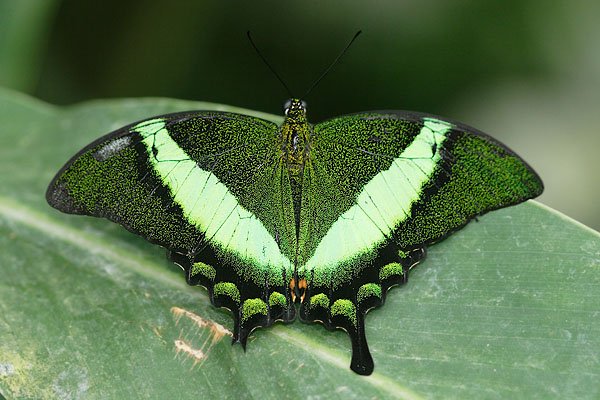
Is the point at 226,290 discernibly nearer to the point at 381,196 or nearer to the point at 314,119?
the point at 381,196

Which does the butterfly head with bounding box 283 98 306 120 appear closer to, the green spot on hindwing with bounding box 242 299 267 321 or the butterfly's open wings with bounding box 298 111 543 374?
the butterfly's open wings with bounding box 298 111 543 374

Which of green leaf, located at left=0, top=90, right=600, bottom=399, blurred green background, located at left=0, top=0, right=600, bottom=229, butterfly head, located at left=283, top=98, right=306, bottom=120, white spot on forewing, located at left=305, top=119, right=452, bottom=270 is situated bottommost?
green leaf, located at left=0, top=90, right=600, bottom=399

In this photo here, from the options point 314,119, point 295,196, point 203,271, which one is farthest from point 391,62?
point 203,271

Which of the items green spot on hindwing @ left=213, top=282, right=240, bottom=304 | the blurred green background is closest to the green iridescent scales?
green spot on hindwing @ left=213, top=282, right=240, bottom=304

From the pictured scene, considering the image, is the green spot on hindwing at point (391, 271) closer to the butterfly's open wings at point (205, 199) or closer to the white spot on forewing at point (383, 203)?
the white spot on forewing at point (383, 203)

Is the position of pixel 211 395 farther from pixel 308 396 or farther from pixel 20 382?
pixel 20 382

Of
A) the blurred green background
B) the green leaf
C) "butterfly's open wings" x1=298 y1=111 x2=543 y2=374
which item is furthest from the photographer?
the blurred green background

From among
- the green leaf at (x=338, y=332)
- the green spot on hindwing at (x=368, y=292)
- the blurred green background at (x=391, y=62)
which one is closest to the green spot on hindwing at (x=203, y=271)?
the green leaf at (x=338, y=332)

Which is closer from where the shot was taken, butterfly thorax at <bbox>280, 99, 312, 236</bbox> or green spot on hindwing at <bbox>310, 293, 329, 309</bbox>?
green spot on hindwing at <bbox>310, 293, 329, 309</bbox>
